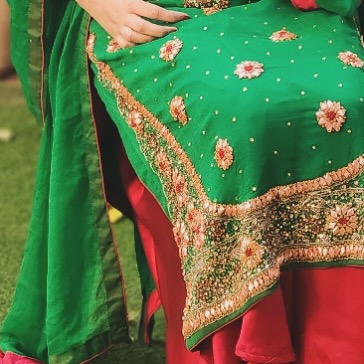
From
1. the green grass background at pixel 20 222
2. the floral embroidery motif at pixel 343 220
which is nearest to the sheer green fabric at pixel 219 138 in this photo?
the floral embroidery motif at pixel 343 220

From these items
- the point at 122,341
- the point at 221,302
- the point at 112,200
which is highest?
the point at 221,302

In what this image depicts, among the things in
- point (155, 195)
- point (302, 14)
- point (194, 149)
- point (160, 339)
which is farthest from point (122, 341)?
point (302, 14)

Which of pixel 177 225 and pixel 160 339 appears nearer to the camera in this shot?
pixel 177 225

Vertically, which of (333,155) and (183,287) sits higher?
(333,155)

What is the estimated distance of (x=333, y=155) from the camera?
92 centimetres

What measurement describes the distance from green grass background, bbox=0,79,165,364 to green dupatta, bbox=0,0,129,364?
0.42ft

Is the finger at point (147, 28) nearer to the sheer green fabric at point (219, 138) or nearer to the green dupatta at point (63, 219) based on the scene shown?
the sheer green fabric at point (219, 138)

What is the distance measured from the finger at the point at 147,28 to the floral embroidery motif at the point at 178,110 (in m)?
0.12

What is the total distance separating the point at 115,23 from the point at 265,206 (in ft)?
1.22

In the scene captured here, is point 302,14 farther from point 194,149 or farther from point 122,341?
point 122,341

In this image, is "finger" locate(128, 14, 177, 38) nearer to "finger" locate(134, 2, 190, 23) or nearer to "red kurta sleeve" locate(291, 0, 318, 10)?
Result: "finger" locate(134, 2, 190, 23)

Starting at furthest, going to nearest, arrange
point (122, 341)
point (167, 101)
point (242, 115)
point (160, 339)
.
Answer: point (160, 339)
point (122, 341)
point (167, 101)
point (242, 115)

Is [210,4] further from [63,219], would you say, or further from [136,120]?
[63,219]

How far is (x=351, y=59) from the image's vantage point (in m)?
0.98
